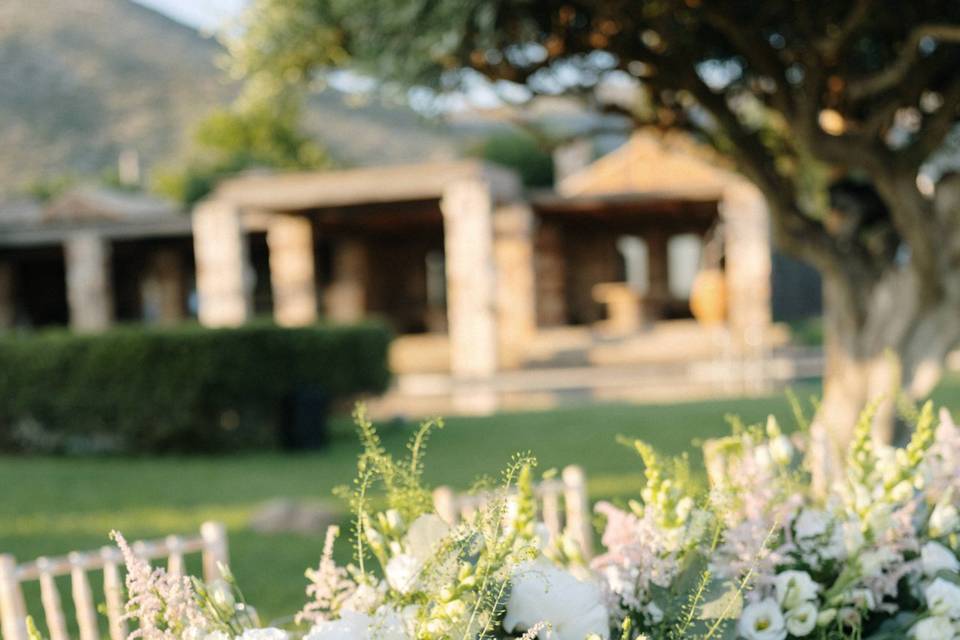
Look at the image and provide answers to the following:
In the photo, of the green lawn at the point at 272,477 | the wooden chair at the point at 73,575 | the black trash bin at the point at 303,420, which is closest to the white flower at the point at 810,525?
the wooden chair at the point at 73,575

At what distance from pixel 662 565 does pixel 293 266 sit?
68.5 ft

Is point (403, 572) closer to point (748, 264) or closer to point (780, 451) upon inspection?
point (780, 451)

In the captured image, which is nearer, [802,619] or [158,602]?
[158,602]

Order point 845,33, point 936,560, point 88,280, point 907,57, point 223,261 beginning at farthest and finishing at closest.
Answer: point 88,280, point 223,261, point 845,33, point 907,57, point 936,560

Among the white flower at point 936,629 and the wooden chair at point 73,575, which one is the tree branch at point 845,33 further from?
the white flower at point 936,629

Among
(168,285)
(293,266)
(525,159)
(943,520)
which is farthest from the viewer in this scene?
(525,159)

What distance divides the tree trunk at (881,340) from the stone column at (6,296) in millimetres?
24265

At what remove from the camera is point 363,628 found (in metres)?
1.26

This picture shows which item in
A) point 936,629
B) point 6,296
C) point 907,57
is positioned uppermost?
point 907,57

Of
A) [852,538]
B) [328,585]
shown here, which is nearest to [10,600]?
[328,585]

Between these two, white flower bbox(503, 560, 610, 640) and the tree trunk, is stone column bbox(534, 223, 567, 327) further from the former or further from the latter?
white flower bbox(503, 560, 610, 640)

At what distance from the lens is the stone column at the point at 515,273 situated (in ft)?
69.5

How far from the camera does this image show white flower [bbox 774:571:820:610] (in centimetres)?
150

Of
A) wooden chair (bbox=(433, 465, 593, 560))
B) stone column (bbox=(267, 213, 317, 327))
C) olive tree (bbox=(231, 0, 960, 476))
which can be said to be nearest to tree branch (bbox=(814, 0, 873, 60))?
olive tree (bbox=(231, 0, 960, 476))
